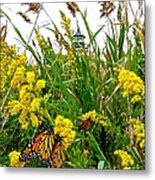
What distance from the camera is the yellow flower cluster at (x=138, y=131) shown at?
6.22 ft

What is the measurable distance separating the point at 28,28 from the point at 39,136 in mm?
386

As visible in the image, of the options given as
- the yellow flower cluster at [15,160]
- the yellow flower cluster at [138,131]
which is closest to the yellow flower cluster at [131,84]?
the yellow flower cluster at [138,131]

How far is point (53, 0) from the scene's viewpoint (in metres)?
1.99

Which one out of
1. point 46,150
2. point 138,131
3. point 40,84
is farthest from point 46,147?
point 138,131

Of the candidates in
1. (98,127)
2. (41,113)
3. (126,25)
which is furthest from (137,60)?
(41,113)

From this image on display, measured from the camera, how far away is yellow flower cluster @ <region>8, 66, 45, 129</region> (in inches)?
77.9

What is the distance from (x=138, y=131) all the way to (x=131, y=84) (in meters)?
0.16

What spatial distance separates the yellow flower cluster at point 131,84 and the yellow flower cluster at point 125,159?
0.18 meters

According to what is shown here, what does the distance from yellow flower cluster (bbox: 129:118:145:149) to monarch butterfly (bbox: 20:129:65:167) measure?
0.26 metres

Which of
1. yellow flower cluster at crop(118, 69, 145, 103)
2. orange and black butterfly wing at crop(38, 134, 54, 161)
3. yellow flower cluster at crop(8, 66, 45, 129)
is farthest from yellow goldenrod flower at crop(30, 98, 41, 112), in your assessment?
yellow flower cluster at crop(118, 69, 145, 103)

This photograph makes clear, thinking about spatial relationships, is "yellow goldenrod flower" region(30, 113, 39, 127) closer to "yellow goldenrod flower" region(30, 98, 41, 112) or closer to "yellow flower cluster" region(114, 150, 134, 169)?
"yellow goldenrod flower" region(30, 98, 41, 112)

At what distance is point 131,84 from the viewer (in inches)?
75.2

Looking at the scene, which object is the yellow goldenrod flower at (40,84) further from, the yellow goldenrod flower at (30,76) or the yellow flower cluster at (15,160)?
the yellow flower cluster at (15,160)

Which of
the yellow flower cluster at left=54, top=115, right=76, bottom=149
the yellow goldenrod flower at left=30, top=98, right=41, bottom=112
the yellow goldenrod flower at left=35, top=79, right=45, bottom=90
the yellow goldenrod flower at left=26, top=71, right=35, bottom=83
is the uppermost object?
the yellow goldenrod flower at left=26, top=71, right=35, bottom=83
